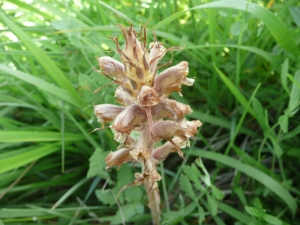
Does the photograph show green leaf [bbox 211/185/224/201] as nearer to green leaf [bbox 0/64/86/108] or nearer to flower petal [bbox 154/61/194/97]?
flower petal [bbox 154/61/194/97]

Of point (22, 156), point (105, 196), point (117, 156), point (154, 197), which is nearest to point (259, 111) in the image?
point (154, 197)

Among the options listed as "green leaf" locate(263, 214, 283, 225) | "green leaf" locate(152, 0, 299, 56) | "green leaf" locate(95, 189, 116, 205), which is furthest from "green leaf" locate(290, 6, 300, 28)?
"green leaf" locate(95, 189, 116, 205)

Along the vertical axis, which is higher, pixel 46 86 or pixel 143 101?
pixel 143 101

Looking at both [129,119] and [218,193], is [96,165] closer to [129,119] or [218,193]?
[218,193]

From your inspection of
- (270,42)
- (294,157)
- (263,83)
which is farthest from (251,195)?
(270,42)

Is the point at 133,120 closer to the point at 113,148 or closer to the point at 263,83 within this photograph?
the point at 113,148

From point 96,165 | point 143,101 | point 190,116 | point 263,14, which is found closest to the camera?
point 143,101

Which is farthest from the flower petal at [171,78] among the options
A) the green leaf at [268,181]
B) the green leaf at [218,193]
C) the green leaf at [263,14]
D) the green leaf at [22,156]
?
the green leaf at [22,156]
